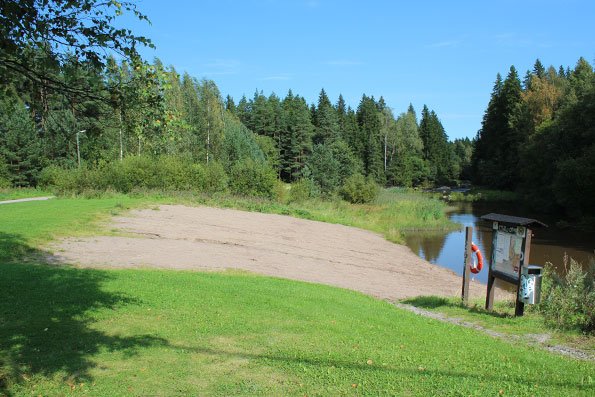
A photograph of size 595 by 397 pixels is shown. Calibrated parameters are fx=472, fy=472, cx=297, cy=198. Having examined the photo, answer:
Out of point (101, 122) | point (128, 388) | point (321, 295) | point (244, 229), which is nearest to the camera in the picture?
point (128, 388)

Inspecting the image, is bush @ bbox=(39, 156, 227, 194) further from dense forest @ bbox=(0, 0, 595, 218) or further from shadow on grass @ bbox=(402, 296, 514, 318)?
shadow on grass @ bbox=(402, 296, 514, 318)

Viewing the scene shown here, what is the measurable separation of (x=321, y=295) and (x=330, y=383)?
6.06 meters

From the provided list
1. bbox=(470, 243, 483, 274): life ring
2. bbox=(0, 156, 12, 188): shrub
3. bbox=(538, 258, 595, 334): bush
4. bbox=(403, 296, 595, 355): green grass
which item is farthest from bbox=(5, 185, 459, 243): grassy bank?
bbox=(538, 258, 595, 334): bush

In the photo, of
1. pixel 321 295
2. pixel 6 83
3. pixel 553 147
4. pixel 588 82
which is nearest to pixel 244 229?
pixel 321 295

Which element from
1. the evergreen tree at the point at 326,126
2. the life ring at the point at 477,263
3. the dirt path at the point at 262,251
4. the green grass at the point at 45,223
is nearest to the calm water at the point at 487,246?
the dirt path at the point at 262,251

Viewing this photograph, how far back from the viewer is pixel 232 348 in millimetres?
6320

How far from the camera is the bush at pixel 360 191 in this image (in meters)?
59.4

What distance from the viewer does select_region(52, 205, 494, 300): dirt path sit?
1534cm

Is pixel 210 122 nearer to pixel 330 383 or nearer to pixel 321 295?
pixel 321 295

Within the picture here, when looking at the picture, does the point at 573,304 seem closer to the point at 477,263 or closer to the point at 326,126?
the point at 477,263

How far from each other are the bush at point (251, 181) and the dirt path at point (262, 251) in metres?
15.2

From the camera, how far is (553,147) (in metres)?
51.0

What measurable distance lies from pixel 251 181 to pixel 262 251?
27570mm

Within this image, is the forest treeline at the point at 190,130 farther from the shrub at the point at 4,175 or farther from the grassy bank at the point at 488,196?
the grassy bank at the point at 488,196
